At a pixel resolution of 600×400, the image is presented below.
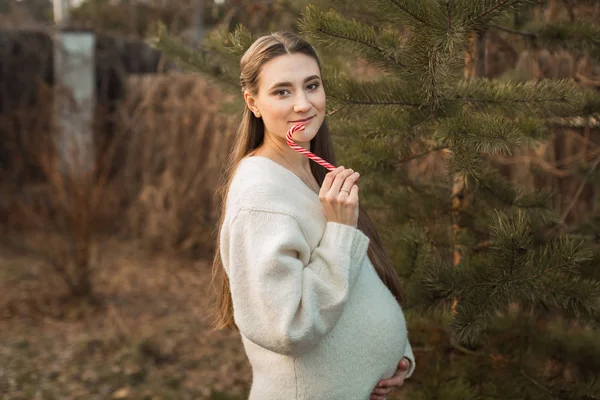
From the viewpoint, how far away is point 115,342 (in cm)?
433

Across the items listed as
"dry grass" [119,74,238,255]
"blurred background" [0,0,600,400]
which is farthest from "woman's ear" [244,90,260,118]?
"dry grass" [119,74,238,255]

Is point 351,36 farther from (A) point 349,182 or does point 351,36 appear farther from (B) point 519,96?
(B) point 519,96

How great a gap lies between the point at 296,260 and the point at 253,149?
0.46 m

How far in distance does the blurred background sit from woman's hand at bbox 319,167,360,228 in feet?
2.01

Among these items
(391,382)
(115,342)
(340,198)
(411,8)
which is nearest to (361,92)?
(411,8)

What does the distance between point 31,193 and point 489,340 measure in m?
6.03

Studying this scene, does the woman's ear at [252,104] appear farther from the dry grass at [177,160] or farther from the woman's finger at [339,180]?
the dry grass at [177,160]

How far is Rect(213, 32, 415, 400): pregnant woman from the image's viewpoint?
1.54 metres

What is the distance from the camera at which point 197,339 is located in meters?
4.60

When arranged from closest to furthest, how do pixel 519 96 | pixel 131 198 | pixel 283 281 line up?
1. pixel 283 281
2. pixel 519 96
3. pixel 131 198

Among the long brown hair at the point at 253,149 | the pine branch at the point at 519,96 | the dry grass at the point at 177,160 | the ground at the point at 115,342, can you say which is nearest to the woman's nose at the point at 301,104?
the long brown hair at the point at 253,149

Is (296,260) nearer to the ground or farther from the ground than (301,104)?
nearer to the ground

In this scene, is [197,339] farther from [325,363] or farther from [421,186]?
[325,363]

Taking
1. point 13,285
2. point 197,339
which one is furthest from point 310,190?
point 13,285
